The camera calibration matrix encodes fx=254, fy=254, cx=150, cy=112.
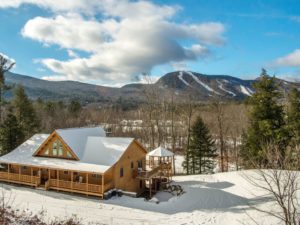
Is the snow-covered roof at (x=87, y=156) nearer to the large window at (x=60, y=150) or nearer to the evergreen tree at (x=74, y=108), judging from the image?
the large window at (x=60, y=150)

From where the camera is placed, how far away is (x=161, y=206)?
19.1 metres

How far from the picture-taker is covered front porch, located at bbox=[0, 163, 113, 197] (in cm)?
2028

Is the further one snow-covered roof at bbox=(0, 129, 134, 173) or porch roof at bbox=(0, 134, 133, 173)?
snow-covered roof at bbox=(0, 129, 134, 173)

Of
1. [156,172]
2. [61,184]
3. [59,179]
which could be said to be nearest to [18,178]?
[59,179]

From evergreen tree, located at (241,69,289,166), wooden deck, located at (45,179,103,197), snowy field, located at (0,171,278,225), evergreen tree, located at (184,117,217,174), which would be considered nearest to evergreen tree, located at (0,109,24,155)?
snowy field, located at (0,171,278,225)

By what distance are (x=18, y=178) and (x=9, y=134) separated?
29.0 ft

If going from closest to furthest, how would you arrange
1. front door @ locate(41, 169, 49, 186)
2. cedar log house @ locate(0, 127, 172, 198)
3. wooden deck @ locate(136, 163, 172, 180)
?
cedar log house @ locate(0, 127, 172, 198)
front door @ locate(41, 169, 49, 186)
wooden deck @ locate(136, 163, 172, 180)

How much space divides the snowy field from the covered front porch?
713mm

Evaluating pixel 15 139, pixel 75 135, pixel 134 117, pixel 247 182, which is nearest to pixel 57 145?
pixel 75 135

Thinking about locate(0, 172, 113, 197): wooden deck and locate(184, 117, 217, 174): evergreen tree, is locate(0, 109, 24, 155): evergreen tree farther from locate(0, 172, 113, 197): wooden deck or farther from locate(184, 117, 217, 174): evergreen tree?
locate(184, 117, 217, 174): evergreen tree

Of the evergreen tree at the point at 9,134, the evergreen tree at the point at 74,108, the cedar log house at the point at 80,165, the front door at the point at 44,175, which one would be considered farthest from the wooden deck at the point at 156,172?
the evergreen tree at the point at 74,108

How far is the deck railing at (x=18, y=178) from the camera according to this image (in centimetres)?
2223

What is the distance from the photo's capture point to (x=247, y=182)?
2359 centimetres

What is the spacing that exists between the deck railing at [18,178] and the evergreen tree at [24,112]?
556 inches
